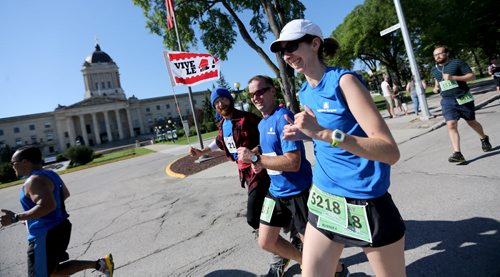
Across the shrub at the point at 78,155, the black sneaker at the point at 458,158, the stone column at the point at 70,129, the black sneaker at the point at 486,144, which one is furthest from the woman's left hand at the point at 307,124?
the stone column at the point at 70,129

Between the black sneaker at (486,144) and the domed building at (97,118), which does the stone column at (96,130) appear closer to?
the domed building at (97,118)

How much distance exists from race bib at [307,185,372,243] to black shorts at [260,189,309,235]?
615 mm

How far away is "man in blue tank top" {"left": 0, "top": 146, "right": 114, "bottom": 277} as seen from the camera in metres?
2.97

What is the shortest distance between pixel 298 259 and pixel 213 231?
7.53 feet

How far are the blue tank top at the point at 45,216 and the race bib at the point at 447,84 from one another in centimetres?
620

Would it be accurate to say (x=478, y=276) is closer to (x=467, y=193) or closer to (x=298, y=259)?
(x=298, y=259)

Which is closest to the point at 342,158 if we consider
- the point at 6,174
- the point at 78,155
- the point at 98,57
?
the point at 78,155

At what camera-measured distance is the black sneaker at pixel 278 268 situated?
293cm

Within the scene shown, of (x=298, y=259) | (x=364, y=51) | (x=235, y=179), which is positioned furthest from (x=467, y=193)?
(x=364, y=51)

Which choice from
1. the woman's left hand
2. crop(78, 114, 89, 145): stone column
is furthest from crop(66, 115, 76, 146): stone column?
the woman's left hand

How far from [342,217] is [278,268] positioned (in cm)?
152

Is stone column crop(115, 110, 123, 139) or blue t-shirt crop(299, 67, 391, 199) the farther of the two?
stone column crop(115, 110, 123, 139)

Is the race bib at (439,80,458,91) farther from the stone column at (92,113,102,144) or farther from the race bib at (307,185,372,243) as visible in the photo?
the stone column at (92,113,102,144)

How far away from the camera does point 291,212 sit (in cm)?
259
